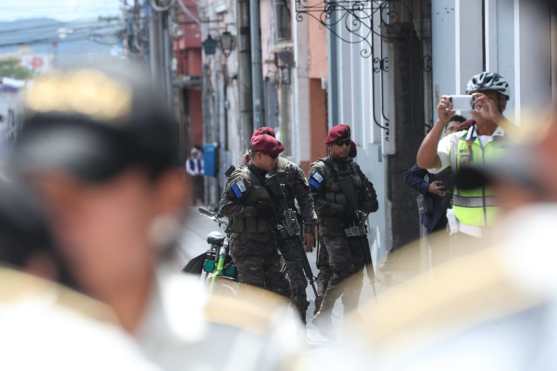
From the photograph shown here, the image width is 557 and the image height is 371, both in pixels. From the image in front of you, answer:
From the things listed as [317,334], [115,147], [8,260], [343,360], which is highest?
[115,147]

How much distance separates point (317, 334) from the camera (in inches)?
366

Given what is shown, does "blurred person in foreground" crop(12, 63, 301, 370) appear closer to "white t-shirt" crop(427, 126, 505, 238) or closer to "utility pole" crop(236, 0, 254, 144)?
"white t-shirt" crop(427, 126, 505, 238)

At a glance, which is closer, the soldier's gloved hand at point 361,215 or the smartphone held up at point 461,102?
the smartphone held up at point 461,102

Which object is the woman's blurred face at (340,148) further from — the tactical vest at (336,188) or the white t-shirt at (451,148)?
the white t-shirt at (451,148)

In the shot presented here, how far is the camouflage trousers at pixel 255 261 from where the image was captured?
9688 mm

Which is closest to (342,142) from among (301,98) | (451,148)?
(451,148)

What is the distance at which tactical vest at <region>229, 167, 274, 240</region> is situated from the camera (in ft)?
31.7

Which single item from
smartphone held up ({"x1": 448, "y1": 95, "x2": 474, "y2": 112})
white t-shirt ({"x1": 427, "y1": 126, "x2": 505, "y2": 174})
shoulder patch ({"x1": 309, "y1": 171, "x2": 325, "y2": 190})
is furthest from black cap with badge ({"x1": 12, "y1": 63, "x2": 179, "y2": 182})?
shoulder patch ({"x1": 309, "y1": 171, "x2": 325, "y2": 190})

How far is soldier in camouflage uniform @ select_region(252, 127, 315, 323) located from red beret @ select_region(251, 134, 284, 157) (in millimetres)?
144

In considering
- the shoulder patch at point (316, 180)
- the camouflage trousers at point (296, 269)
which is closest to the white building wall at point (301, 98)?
the shoulder patch at point (316, 180)

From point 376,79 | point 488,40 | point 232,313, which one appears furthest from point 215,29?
point 232,313

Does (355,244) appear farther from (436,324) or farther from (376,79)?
(436,324)

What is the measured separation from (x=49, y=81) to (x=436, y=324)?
2.08 feet

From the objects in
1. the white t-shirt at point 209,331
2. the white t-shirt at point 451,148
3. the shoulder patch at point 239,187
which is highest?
the white t-shirt at point 209,331
